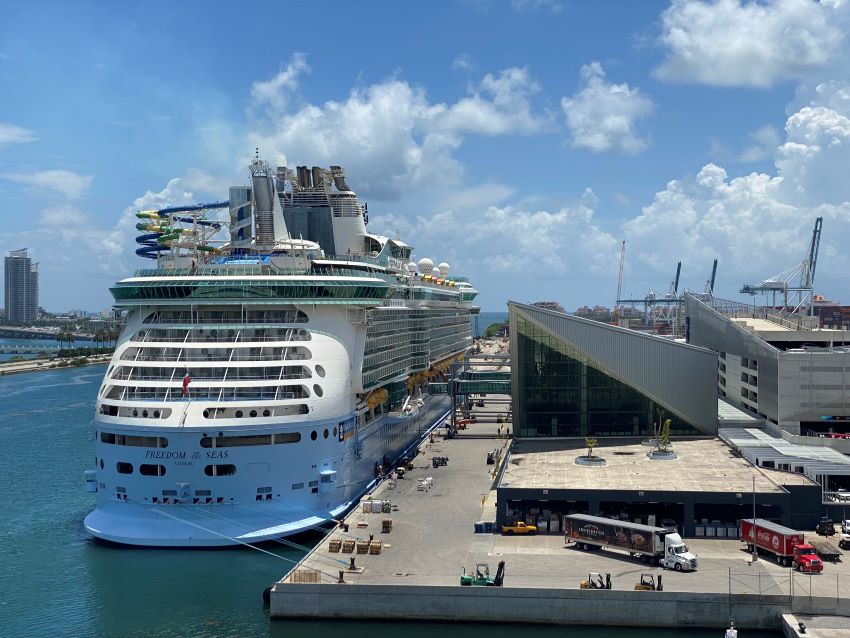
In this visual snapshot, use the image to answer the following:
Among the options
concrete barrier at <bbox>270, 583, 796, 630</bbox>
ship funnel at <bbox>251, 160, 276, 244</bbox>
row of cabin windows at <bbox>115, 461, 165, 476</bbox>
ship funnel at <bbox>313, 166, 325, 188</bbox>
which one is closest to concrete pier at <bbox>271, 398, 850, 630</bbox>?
concrete barrier at <bbox>270, 583, 796, 630</bbox>

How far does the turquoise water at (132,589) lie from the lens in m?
32.8

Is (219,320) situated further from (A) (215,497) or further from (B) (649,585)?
(B) (649,585)

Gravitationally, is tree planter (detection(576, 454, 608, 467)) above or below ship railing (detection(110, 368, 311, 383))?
below

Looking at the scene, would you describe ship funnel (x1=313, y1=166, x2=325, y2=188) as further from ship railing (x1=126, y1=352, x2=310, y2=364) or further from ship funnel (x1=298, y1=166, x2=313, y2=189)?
ship railing (x1=126, y1=352, x2=310, y2=364)

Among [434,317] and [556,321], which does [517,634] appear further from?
[434,317]

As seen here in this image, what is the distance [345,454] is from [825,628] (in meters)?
24.5

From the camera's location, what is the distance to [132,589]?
37.1m

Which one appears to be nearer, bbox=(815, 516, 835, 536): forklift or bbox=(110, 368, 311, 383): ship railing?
bbox=(815, 516, 835, 536): forklift

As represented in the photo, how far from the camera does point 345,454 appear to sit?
4606 centimetres

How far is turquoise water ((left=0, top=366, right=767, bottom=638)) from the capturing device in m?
32.8

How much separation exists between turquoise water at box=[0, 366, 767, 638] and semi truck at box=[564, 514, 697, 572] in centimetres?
405

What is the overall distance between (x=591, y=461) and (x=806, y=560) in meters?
16.3

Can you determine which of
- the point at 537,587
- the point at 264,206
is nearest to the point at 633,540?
the point at 537,587

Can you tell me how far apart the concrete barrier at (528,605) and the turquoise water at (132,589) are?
1.31ft
